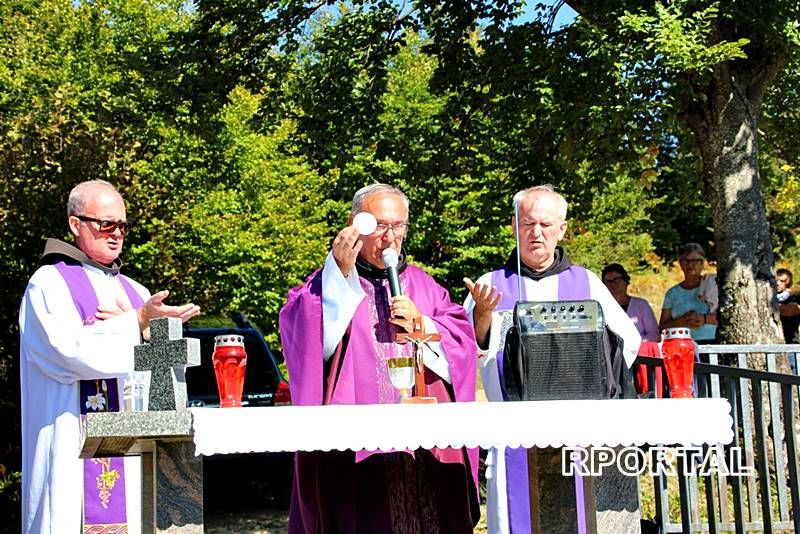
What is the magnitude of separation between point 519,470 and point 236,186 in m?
14.3

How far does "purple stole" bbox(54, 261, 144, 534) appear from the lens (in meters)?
5.47

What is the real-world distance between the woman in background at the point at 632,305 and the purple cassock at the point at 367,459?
4795 mm

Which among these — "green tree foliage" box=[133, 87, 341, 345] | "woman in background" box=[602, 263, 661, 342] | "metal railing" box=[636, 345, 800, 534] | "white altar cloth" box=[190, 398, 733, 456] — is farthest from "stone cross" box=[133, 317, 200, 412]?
"green tree foliage" box=[133, 87, 341, 345]

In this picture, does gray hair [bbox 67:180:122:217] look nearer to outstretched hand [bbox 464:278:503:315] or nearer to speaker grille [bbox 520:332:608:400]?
outstretched hand [bbox 464:278:503:315]

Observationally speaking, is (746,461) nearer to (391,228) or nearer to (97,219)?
(391,228)

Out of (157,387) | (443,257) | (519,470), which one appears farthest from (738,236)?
(443,257)

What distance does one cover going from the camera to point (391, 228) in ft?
15.6

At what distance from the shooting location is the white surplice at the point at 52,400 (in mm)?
5145

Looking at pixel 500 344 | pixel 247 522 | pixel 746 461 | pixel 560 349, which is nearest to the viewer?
pixel 560 349

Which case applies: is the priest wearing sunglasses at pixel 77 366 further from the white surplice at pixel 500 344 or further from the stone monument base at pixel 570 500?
the stone monument base at pixel 570 500

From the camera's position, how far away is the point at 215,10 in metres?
11.3

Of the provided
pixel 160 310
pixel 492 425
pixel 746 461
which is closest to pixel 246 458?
pixel 746 461

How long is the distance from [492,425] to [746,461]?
443cm

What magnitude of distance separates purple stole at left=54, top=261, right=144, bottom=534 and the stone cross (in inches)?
65.1
